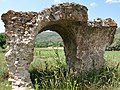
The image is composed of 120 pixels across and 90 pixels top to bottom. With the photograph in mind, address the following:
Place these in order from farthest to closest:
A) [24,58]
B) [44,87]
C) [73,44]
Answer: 1. [73,44]
2. [24,58]
3. [44,87]

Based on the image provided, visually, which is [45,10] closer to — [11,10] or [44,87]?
[11,10]

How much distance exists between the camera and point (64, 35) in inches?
545

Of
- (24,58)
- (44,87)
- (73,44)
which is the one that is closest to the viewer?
(44,87)

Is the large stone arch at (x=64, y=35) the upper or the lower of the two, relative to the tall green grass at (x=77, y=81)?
upper

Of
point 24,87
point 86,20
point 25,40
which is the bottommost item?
point 24,87

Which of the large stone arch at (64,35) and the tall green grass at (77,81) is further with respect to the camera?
the large stone arch at (64,35)

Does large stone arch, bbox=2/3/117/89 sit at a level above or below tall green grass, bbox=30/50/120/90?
above

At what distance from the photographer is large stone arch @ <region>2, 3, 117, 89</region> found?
11.0 meters

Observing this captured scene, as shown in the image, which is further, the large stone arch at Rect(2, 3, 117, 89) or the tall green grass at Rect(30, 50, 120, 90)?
the large stone arch at Rect(2, 3, 117, 89)

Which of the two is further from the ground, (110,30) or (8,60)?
(110,30)

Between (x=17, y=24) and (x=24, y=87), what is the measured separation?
2.36 m

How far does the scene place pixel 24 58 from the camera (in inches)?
433

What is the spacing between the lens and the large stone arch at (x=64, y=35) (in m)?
11.0

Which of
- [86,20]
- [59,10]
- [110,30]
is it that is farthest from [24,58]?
[110,30]
